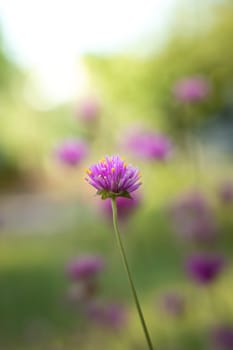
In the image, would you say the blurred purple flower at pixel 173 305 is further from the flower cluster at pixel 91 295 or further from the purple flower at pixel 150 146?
the purple flower at pixel 150 146

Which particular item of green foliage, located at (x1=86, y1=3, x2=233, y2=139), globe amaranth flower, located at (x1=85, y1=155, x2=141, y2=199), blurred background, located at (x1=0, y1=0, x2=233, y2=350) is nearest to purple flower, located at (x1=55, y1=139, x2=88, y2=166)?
blurred background, located at (x1=0, y1=0, x2=233, y2=350)

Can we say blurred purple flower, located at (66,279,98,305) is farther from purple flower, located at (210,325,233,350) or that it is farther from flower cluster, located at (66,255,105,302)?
purple flower, located at (210,325,233,350)

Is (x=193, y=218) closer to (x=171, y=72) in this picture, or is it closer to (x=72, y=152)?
(x=72, y=152)

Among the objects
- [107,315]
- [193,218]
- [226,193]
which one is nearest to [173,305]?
[107,315]

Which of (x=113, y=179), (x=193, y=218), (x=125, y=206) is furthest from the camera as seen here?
(x=193, y=218)

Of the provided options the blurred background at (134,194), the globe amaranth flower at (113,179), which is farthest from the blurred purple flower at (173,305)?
the globe amaranth flower at (113,179)

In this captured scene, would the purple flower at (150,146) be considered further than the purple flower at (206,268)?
Yes

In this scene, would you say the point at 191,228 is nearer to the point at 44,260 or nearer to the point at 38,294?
the point at 38,294

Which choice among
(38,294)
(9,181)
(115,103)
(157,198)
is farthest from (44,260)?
(9,181)
